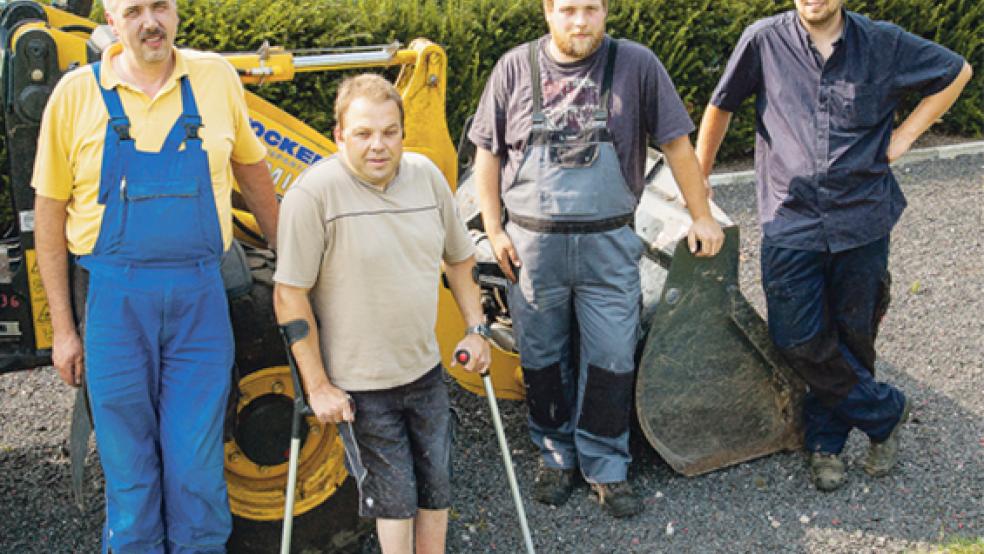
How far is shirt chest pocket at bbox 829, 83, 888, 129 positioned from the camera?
15.3 ft

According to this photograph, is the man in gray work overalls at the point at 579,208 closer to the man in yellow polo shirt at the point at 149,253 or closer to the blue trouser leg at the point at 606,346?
the blue trouser leg at the point at 606,346

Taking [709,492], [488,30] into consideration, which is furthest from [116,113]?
[488,30]

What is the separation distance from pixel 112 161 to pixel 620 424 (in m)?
2.36

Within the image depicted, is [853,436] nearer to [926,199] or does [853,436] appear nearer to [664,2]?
[926,199]

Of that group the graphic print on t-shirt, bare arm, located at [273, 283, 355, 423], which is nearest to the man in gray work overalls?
the graphic print on t-shirt

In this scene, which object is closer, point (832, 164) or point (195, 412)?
point (195, 412)

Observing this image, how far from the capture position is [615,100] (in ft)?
15.0

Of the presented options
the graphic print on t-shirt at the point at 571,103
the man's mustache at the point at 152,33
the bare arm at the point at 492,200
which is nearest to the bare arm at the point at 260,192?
the man's mustache at the point at 152,33

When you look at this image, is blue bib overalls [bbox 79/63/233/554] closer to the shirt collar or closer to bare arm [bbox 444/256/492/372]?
the shirt collar

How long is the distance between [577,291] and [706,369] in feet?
2.51

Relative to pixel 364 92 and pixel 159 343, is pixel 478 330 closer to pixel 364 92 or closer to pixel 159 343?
pixel 364 92

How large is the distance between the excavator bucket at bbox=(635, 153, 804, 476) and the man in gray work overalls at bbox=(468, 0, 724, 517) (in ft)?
0.55

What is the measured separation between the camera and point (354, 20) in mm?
7871

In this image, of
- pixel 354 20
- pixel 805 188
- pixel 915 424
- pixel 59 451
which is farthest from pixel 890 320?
pixel 59 451
